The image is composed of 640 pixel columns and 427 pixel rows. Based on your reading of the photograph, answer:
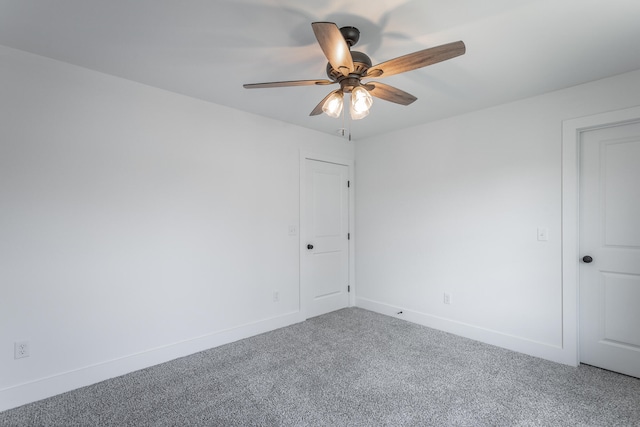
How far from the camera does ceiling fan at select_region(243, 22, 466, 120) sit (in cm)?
143

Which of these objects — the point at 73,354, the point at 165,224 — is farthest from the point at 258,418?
the point at 165,224

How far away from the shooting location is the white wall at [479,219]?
269 cm

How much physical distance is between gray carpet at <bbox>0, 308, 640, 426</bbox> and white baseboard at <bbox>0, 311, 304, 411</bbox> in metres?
0.07

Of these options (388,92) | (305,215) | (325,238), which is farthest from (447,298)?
(388,92)

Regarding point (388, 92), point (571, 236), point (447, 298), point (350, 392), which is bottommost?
point (350, 392)

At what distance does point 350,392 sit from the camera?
2189mm

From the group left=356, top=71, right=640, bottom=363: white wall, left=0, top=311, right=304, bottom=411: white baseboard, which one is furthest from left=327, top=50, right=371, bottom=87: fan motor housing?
left=0, top=311, right=304, bottom=411: white baseboard

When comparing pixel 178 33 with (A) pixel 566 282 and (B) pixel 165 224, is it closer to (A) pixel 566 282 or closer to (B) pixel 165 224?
(B) pixel 165 224

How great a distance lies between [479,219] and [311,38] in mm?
2426

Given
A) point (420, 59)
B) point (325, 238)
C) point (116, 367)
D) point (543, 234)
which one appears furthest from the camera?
point (325, 238)

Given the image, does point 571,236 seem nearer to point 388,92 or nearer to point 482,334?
point 482,334

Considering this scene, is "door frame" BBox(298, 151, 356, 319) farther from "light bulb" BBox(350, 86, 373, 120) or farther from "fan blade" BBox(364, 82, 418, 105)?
"light bulb" BBox(350, 86, 373, 120)

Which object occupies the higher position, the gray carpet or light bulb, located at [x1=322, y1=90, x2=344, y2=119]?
light bulb, located at [x1=322, y1=90, x2=344, y2=119]

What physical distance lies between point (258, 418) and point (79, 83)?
272 centimetres
